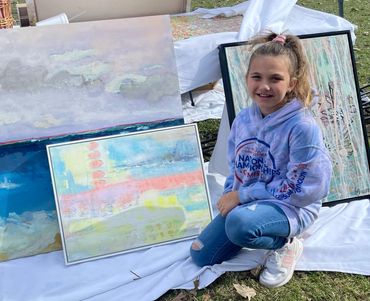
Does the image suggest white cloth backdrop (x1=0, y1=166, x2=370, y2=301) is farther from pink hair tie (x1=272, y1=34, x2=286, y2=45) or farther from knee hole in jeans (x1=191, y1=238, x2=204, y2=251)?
pink hair tie (x1=272, y1=34, x2=286, y2=45)

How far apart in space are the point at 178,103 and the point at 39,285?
110cm

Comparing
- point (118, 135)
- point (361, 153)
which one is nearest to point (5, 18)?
point (118, 135)

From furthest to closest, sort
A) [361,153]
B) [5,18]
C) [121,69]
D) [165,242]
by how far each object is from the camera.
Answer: [5,18], [361,153], [121,69], [165,242]

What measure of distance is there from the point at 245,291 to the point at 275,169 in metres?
0.50

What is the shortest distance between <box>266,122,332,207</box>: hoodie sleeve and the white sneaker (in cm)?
27

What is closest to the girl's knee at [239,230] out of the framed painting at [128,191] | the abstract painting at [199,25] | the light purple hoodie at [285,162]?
the light purple hoodie at [285,162]

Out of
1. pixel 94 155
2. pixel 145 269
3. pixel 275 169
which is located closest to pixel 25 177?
pixel 94 155

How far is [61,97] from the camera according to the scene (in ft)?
8.54

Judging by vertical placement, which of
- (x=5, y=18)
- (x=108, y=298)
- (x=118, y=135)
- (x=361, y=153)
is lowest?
(x=108, y=298)

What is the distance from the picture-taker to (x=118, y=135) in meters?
2.62

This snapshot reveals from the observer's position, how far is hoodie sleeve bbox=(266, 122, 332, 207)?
2070 mm

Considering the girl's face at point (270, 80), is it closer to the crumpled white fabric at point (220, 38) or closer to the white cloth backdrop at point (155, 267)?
the white cloth backdrop at point (155, 267)

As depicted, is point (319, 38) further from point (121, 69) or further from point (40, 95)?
point (40, 95)

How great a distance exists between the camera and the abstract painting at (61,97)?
8.25 feet
